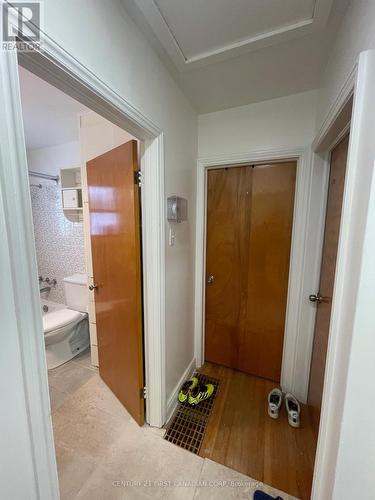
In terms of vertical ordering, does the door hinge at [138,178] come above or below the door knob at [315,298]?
above

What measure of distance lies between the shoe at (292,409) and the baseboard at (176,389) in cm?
83

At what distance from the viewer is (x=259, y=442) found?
4.60 ft

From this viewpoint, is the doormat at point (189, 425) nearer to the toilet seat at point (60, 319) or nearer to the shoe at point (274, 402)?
the shoe at point (274, 402)

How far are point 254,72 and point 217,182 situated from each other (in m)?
0.80

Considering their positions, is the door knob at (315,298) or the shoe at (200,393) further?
the shoe at (200,393)

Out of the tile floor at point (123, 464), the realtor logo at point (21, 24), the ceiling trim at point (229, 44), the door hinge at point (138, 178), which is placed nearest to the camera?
the realtor logo at point (21, 24)

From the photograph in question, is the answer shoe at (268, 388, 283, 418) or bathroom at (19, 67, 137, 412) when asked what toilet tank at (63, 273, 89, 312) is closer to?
bathroom at (19, 67, 137, 412)

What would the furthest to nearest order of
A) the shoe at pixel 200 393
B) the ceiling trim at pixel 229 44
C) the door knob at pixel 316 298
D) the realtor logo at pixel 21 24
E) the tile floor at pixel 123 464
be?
1. the shoe at pixel 200 393
2. the door knob at pixel 316 298
3. the tile floor at pixel 123 464
4. the ceiling trim at pixel 229 44
5. the realtor logo at pixel 21 24

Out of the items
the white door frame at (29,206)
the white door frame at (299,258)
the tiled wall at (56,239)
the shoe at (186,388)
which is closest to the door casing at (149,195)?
the white door frame at (29,206)

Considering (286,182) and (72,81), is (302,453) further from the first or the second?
(72,81)

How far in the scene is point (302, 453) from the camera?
1.33 metres

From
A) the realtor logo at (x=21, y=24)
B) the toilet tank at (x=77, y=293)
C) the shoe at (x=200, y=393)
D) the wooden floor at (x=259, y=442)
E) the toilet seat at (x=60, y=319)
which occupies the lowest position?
the wooden floor at (x=259, y=442)

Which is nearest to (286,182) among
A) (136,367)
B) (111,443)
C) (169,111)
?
(169,111)

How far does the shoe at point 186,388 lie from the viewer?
5.47 ft
